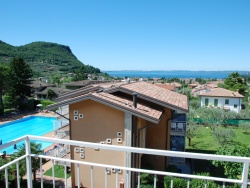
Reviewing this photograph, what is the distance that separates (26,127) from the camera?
2741cm

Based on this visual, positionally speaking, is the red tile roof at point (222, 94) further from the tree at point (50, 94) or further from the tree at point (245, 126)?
the tree at point (50, 94)

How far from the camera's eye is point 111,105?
935 cm

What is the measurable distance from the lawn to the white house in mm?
9104

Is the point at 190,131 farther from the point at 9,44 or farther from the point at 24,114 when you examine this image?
the point at 9,44

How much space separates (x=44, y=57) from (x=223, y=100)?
359ft

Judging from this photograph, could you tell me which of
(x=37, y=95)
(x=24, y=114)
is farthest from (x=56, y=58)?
(x=24, y=114)

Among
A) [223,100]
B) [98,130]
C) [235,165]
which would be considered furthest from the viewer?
[223,100]

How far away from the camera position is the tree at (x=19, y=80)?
3472 cm

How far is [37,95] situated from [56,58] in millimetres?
91313

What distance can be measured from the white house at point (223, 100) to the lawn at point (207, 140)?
358 inches

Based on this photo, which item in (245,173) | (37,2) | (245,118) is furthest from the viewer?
(245,118)

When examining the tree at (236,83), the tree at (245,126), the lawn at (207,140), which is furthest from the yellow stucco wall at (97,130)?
the tree at (236,83)

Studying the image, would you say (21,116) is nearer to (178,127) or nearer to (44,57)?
(178,127)

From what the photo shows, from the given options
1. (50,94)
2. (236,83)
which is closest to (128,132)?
(50,94)
